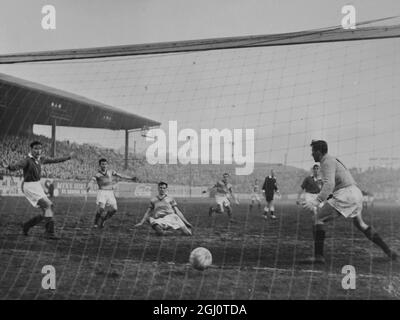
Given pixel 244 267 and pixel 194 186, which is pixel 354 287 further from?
pixel 194 186

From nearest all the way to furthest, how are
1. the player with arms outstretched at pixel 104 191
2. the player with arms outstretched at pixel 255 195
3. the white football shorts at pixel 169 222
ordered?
the player with arms outstretched at pixel 255 195 → the white football shorts at pixel 169 222 → the player with arms outstretched at pixel 104 191

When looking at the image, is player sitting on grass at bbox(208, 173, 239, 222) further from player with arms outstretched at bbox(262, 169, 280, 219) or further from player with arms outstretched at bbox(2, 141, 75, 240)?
player with arms outstretched at bbox(2, 141, 75, 240)

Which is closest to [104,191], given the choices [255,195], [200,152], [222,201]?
[200,152]

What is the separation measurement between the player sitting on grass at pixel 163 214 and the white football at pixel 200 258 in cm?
29

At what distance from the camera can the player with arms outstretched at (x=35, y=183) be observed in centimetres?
417

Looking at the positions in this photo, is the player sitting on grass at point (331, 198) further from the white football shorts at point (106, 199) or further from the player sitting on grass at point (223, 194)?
the white football shorts at point (106, 199)

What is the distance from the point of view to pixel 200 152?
12.9 feet

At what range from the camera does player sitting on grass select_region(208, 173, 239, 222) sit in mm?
3869

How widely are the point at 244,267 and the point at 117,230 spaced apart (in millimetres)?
1146

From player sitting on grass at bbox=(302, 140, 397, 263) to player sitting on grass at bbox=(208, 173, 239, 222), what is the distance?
0.62 m

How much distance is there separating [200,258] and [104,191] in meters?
1.09

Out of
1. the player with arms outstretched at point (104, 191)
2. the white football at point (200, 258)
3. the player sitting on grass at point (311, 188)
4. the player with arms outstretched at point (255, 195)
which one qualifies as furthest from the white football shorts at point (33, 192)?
the player sitting on grass at point (311, 188)

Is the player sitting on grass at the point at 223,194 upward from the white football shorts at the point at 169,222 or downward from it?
upward
